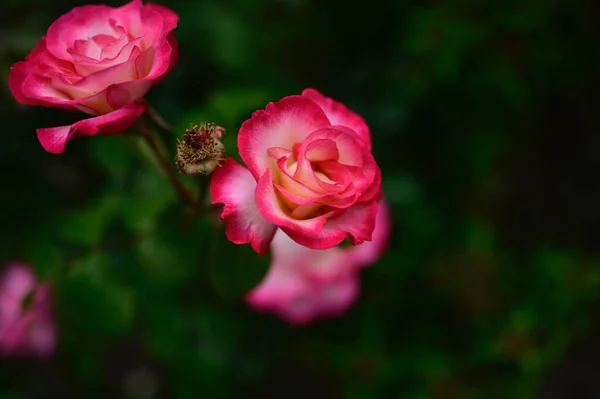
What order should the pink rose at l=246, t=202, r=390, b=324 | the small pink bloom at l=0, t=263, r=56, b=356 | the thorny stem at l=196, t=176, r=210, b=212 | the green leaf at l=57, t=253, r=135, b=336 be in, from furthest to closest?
the small pink bloom at l=0, t=263, r=56, b=356 < the pink rose at l=246, t=202, r=390, b=324 < the green leaf at l=57, t=253, r=135, b=336 < the thorny stem at l=196, t=176, r=210, b=212

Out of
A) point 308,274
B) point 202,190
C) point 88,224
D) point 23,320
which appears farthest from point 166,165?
point 23,320

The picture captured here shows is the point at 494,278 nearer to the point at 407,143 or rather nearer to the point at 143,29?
the point at 407,143

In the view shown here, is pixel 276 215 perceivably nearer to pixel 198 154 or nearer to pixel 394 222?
pixel 198 154

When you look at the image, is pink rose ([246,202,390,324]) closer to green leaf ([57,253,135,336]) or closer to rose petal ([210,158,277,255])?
green leaf ([57,253,135,336])

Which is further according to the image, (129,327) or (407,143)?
(407,143)

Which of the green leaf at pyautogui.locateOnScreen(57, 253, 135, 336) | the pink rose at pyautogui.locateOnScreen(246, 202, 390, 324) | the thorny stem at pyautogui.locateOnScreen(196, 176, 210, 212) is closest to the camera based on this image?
the thorny stem at pyautogui.locateOnScreen(196, 176, 210, 212)

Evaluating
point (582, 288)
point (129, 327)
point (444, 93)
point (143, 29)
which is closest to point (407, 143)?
point (444, 93)

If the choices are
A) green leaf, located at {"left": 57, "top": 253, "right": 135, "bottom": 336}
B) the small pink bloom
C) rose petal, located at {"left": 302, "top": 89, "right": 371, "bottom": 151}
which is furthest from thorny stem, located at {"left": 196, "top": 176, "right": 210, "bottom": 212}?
the small pink bloom
